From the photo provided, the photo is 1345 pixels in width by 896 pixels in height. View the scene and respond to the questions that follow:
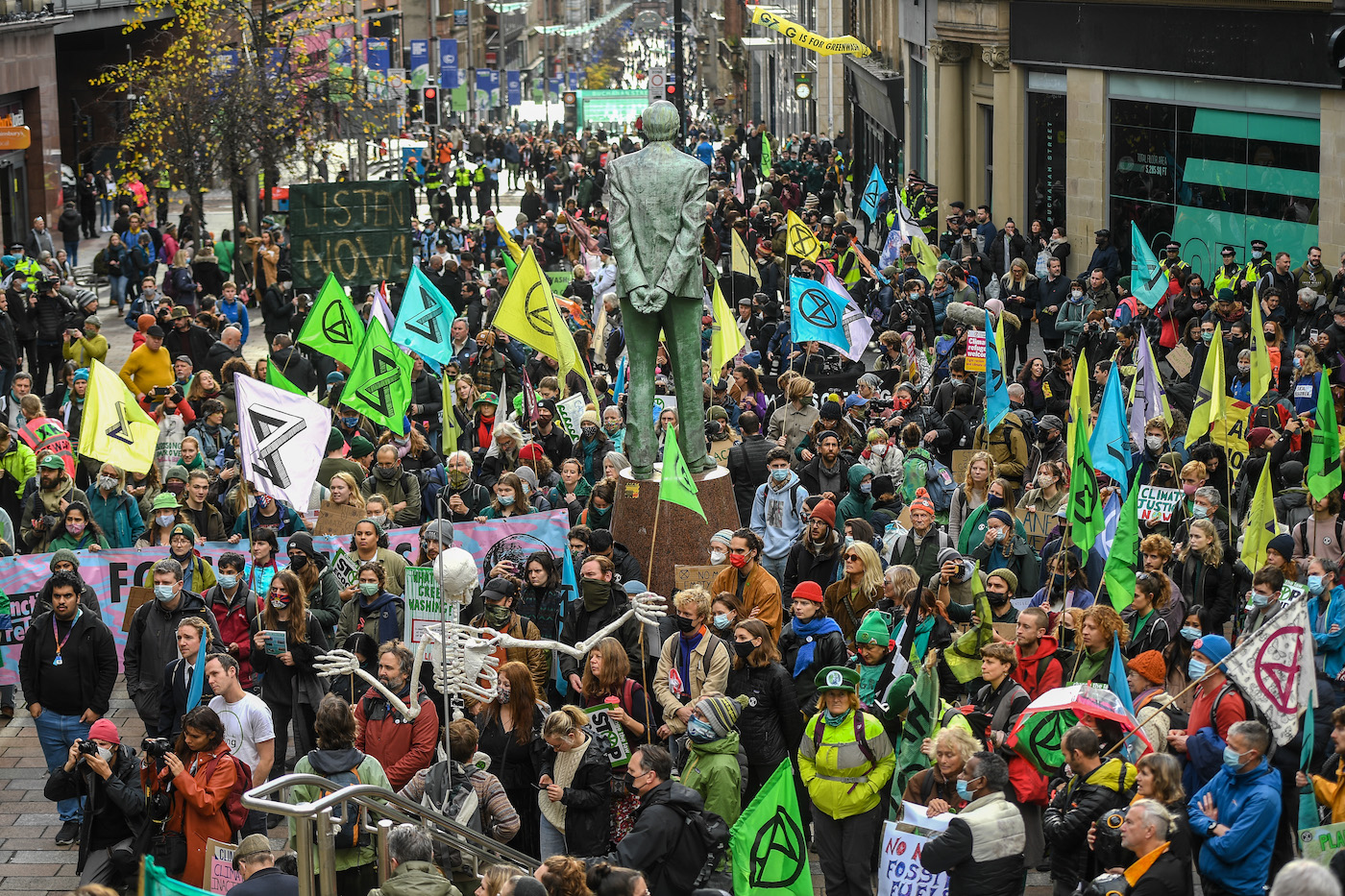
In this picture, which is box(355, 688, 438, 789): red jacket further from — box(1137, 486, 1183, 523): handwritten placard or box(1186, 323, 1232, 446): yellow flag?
box(1186, 323, 1232, 446): yellow flag

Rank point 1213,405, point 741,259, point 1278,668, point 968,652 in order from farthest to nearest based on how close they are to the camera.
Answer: point 741,259 < point 1213,405 < point 968,652 < point 1278,668

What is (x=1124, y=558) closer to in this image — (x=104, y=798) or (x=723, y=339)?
(x=104, y=798)

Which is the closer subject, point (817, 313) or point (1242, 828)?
point (1242, 828)

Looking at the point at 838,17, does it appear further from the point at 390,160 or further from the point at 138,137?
the point at 138,137

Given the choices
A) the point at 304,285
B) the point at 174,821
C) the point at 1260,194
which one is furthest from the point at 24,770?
the point at 1260,194

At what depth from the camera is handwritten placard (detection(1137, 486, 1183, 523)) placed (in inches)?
496

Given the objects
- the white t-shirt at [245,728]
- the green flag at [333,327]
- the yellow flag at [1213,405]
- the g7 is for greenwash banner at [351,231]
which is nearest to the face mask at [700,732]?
the white t-shirt at [245,728]

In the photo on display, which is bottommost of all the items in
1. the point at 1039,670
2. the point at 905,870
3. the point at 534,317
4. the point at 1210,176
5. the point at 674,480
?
the point at 905,870

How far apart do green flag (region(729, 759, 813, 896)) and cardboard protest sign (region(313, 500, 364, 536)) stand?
5758 millimetres

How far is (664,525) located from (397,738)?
146 inches

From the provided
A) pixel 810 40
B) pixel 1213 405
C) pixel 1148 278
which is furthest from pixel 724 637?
pixel 810 40

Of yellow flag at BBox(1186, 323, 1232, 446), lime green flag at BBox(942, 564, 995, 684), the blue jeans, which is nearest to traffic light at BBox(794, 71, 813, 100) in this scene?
yellow flag at BBox(1186, 323, 1232, 446)

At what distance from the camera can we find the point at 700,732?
8977 millimetres

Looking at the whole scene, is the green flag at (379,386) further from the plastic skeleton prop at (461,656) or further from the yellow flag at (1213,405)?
the yellow flag at (1213,405)
